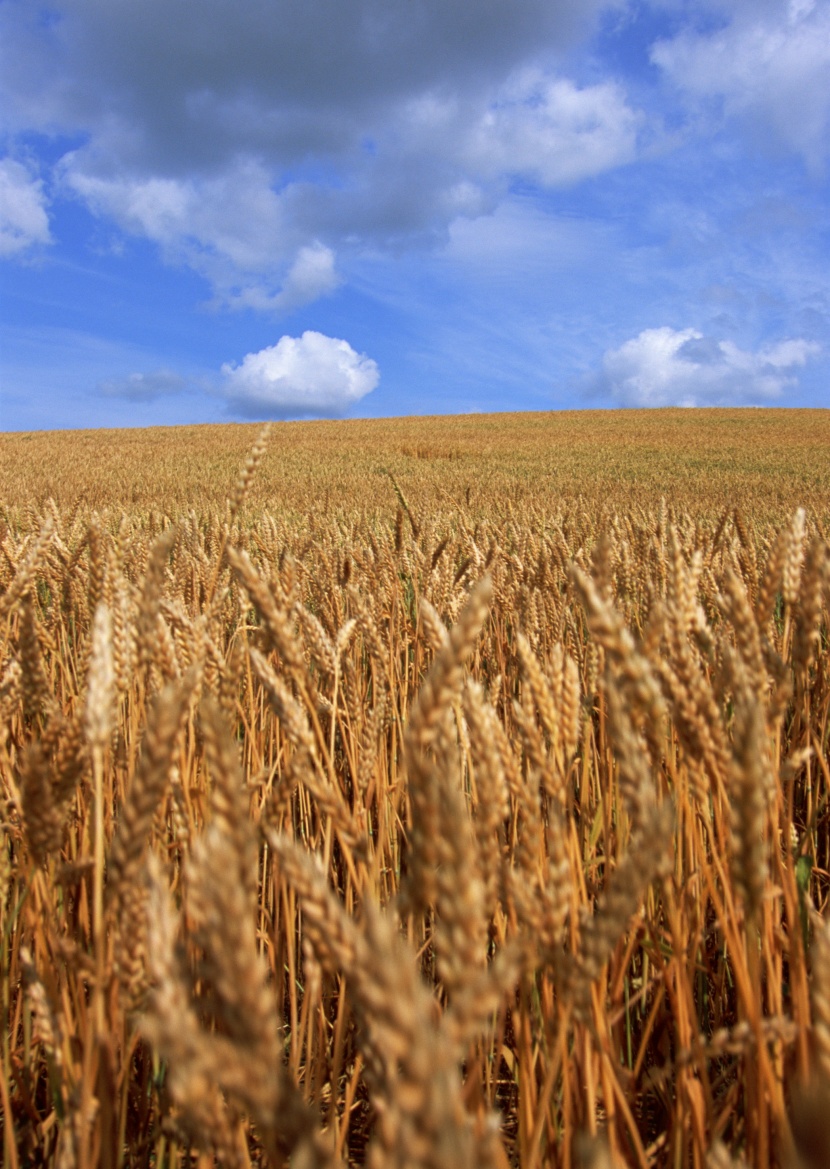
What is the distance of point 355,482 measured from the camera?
10672mm

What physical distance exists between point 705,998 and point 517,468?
13.2 metres

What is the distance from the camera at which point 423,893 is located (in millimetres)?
560

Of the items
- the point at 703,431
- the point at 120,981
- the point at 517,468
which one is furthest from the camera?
the point at 703,431

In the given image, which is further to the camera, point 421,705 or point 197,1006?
point 197,1006

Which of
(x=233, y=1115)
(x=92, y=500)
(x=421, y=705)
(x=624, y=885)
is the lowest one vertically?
(x=233, y=1115)

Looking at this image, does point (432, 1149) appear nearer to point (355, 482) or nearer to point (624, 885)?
point (624, 885)

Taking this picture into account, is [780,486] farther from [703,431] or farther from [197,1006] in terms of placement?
[703,431]

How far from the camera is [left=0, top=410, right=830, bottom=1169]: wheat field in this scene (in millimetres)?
405

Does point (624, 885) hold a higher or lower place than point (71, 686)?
lower

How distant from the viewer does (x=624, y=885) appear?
0.51 meters

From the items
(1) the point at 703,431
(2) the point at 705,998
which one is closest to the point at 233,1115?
(2) the point at 705,998

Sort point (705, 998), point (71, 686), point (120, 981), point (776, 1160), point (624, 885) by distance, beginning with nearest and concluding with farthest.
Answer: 1. point (624, 885)
2. point (120, 981)
3. point (776, 1160)
4. point (705, 998)
5. point (71, 686)

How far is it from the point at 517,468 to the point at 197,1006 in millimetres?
13785

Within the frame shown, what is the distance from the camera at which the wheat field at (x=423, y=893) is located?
1.33 ft
